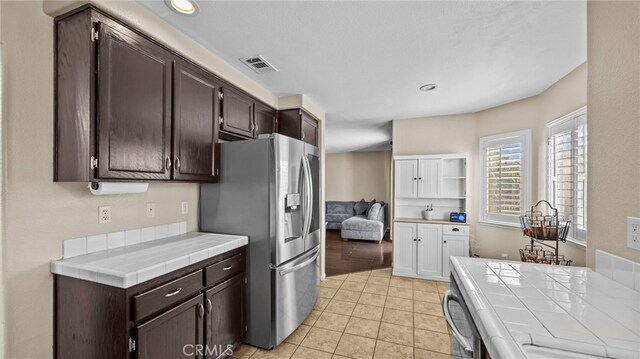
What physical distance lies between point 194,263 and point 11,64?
4.46ft

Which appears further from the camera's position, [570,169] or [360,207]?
[360,207]

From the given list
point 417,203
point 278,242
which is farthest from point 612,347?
point 417,203

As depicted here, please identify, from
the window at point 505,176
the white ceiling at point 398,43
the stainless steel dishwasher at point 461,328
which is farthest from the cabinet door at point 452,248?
the stainless steel dishwasher at point 461,328

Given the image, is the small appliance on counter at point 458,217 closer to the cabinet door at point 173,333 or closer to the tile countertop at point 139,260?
the tile countertop at point 139,260

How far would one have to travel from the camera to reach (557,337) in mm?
665

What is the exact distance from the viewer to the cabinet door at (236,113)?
2318 millimetres

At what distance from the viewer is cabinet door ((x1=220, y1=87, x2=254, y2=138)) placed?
91.3 inches

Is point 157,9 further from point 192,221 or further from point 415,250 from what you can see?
point 415,250

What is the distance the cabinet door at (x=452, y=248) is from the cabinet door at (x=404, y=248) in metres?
0.40

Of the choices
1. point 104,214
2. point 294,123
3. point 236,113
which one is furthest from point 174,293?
point 294,123

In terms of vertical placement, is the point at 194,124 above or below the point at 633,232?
above

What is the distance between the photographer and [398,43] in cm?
199

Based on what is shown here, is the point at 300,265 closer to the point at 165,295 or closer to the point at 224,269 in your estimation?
the point at 224,269

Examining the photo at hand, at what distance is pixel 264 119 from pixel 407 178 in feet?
7.92
